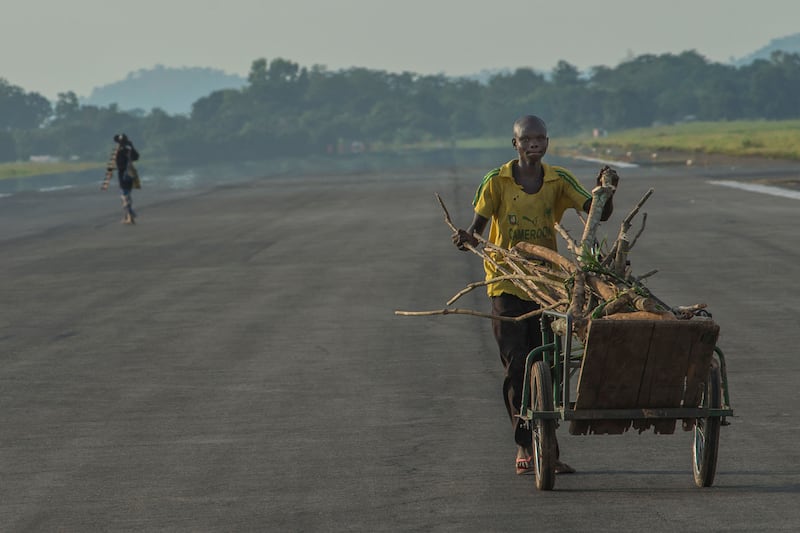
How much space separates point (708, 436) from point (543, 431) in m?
0.81

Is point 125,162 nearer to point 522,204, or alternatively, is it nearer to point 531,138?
point 522,204

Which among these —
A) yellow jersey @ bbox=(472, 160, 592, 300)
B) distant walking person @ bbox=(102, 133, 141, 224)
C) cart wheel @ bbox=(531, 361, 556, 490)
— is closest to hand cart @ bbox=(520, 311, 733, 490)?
cart wheel @ bbox=(531, 361, 556, 490)

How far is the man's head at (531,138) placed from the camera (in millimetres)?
7998

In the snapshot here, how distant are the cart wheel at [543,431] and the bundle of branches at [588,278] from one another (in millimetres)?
253

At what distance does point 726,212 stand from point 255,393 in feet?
71.3

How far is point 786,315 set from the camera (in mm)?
14438

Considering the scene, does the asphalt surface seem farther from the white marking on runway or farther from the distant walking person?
the white marking on runway

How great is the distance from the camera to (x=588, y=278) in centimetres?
752

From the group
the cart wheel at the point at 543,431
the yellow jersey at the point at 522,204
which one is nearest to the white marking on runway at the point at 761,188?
the yellow jersey at the point at 522,204

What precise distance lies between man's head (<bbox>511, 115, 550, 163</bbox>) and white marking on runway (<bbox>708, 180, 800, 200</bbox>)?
2860cm

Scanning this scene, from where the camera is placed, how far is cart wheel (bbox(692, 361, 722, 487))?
23.6ft

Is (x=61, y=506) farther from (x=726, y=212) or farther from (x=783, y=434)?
(x=726, y=212)

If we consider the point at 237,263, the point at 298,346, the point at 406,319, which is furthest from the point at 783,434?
the point at 237,263

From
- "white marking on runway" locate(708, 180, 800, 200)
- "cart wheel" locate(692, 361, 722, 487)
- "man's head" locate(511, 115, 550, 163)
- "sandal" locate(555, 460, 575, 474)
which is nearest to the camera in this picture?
"cart wheel" locate(692, 361, 722, 487)
